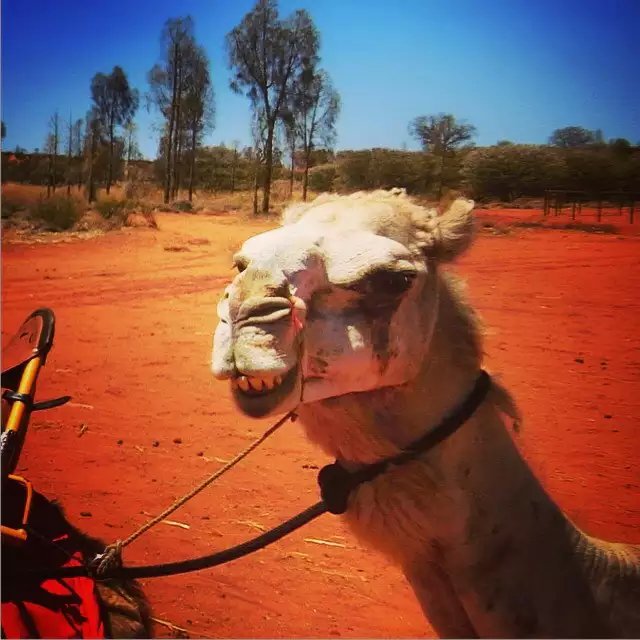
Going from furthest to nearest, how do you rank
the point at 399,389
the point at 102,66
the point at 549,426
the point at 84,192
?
the point at 84,192, the point at 102,66, the point at 549,426, the point at 399,389

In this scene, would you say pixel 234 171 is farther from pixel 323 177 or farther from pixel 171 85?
pixel 323 177

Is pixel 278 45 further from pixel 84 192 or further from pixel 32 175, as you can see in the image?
pixel 84 192

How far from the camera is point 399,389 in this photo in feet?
3.46

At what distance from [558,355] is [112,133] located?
199 cm

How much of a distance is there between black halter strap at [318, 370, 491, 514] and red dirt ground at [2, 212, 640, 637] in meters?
0.25

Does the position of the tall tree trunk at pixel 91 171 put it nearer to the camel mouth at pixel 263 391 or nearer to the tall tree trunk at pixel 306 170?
the tall tree trunk at pixel 306 170

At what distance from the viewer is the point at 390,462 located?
41.3 inches

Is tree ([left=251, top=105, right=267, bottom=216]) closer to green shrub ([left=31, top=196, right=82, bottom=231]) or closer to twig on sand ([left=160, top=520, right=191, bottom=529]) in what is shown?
twig on sand ([left=160, top=520, right=191, bottom=529])

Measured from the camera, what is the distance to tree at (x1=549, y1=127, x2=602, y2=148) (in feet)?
5.63

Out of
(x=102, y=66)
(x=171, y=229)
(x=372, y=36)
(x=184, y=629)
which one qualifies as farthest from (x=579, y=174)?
(x=171, y=229)

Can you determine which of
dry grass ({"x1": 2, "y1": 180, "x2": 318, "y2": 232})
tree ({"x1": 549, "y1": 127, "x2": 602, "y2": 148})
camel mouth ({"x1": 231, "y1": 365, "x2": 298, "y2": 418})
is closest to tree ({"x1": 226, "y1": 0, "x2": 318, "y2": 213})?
dry grass ({"x1": 2, "y1": 180, "x2": 318, "y2": 232})

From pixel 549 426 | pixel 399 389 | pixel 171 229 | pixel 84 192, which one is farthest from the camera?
pixel 84 192

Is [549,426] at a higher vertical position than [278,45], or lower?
lower

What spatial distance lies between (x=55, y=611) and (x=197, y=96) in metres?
1.83
